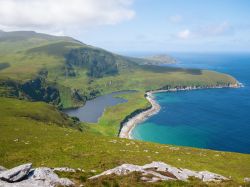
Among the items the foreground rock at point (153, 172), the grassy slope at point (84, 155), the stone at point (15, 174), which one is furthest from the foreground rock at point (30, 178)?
the grassy slope at point (84, 155)

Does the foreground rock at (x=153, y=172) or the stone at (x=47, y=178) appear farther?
the foreground rock at (x=153, y=172)

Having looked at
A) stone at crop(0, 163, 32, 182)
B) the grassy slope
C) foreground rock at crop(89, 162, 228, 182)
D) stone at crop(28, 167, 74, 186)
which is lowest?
the grassy slope

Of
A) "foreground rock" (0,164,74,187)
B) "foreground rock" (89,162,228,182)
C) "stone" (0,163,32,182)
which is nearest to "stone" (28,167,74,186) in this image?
"foreground rock" (0,164,74,187)

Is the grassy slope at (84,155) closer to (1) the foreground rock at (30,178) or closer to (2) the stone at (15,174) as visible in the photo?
(1) the foreground rock at (30,178)

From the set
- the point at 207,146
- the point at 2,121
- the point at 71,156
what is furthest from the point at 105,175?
the point at 207,146

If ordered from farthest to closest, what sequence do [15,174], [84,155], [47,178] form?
[84,155]
[47,178]
[15,174]

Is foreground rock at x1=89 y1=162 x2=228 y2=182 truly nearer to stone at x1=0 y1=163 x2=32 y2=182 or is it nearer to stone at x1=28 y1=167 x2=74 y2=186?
stone at x1=28 y1=167 x2=74 y2=186

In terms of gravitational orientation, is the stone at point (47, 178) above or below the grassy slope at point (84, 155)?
above

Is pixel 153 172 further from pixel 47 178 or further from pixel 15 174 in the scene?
pixel 15 174

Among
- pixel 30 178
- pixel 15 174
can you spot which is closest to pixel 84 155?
pixel 30 178
